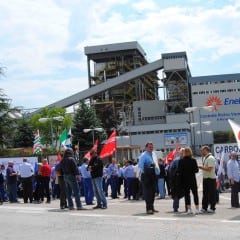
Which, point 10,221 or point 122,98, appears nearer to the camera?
point 10,221

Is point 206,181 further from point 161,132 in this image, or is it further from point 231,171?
point 161,132

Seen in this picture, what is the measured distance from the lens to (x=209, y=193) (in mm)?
14477

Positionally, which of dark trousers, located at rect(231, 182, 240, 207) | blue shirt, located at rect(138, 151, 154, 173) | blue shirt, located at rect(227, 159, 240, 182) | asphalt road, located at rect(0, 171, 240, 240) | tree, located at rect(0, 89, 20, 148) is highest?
tree, located at rect(0, 89, 20, 148)

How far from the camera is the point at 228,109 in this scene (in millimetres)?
103875

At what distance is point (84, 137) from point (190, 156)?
208ft

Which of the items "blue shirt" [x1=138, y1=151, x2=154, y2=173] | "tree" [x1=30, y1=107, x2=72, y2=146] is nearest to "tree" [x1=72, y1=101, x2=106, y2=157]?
"tree" [x1=30, y1=107, x2=72, y2=146]

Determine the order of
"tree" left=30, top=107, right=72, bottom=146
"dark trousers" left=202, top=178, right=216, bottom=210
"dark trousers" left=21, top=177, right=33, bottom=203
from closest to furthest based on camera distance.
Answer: "dark trousers" left=202, top=178, right=216, bottom=210 < "dark trousers" left=21, top=177, right=33, bottom=203 < "tree" left=30, top=107, right=72, bottom=146

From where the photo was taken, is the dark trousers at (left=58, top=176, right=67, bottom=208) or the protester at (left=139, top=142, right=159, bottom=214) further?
the dark trousers at (left=58, top=176, right=67, bottom=208)

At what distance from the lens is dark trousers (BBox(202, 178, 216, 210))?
1445cm

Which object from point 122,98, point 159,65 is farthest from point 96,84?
point 159,65

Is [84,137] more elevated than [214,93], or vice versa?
[214,93]

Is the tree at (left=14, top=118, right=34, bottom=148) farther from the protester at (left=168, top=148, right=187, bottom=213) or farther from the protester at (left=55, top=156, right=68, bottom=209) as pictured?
the protester at (left=168, top=148, right=187, bottom=213)

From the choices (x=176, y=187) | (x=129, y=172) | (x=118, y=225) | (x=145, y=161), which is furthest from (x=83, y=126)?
(x=118, y=225)

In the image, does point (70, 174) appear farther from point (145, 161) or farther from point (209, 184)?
point (209, 184)
